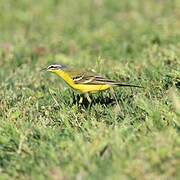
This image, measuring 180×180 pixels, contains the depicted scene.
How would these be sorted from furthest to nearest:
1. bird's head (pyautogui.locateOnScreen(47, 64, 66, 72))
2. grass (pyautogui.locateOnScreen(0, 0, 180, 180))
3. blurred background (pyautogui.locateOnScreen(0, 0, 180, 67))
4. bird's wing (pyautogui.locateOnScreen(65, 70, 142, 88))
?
blurred background (pyautogui.locateOnScreen(0, 0, 180, 67))
bird's head (pyautogui.locateOnScreen(47, 64, 66, 72))
bird's wing (pyautogui.locateOnScreen(65, 70, 142, 88))
grass (pyautogui.locateOnScreen(0, 0, 180, 180))

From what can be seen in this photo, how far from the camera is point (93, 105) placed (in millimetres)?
6973

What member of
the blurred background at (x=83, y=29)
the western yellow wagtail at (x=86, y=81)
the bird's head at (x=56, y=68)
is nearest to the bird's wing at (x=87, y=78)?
the western yellow wagtail at (x=86, y=81)

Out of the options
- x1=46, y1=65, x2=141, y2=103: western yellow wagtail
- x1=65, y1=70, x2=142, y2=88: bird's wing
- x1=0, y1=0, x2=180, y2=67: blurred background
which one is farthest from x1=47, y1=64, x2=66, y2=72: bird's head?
x1=0, y1=0, x2=180, y2=67: blurred background

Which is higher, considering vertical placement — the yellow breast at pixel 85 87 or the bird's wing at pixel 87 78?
the bird's wing at pixel 87 78

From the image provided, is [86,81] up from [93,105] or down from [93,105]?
up

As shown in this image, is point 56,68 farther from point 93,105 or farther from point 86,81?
point 93,105

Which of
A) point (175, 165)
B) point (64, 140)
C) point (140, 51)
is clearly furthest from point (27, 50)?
point (175, 165)

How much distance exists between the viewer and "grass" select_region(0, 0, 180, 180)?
16.5 ft

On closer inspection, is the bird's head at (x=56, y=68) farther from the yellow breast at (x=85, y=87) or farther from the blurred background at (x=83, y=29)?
the blurred background at (x=83, y=29)

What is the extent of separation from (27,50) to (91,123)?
5.39m

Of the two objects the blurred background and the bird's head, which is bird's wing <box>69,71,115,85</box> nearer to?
the bird's head

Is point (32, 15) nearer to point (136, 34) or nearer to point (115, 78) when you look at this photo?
point (136, 34)

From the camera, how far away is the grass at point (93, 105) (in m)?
5.03

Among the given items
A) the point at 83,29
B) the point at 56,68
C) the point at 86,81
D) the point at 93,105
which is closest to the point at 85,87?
the point at 86,81
